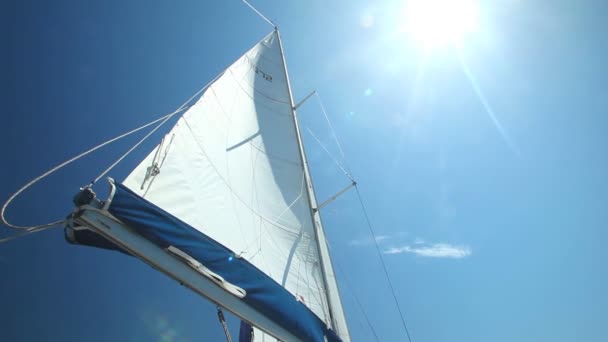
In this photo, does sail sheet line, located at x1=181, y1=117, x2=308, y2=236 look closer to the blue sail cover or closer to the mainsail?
the mainsail

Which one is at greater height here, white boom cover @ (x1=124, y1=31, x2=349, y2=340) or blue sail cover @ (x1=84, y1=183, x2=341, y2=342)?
white boom cover @ (x1=124, y1=31, x2=349, y2=340)

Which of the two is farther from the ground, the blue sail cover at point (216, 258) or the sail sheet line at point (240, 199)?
the sail sheet line at point (240, 199)

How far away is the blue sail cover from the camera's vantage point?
2266mm

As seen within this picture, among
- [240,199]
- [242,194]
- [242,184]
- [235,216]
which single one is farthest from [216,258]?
[242,184]

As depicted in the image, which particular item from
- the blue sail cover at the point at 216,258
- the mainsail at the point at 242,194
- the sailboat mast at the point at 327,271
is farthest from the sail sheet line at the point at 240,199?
the blue sail cover at the point at 216,258

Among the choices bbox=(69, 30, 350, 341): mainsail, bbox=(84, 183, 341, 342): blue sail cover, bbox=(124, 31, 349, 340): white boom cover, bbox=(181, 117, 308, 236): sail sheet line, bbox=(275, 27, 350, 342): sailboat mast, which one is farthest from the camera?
bbox=(181, 117, 308, 236): sail sheet line

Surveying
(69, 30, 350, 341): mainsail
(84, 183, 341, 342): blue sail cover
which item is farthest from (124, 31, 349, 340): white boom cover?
(84, 183, 341, 342): blue sail cover

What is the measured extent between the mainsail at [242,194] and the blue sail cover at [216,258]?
1 cm

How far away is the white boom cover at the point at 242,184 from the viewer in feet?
10.5

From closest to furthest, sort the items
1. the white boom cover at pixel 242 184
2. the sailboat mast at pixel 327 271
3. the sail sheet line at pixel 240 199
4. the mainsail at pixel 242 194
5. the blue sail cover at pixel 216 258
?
the blue sail cover at pixel 216 258 → the mainsail at pixel 242 194 → the white boom cover at pixel 242 184 → the sailboat mast at pixel 327 271 → the sail sheet line at pixel 240 199

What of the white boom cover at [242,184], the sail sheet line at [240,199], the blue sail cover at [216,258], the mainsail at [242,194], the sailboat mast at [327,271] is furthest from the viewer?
the sail sheet line at [240,199]

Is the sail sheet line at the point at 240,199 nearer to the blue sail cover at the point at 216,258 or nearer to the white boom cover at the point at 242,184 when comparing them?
the white boom cover at the point at 242,184

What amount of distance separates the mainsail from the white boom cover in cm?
1

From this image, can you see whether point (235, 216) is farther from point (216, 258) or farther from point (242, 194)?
point (216, 258)
